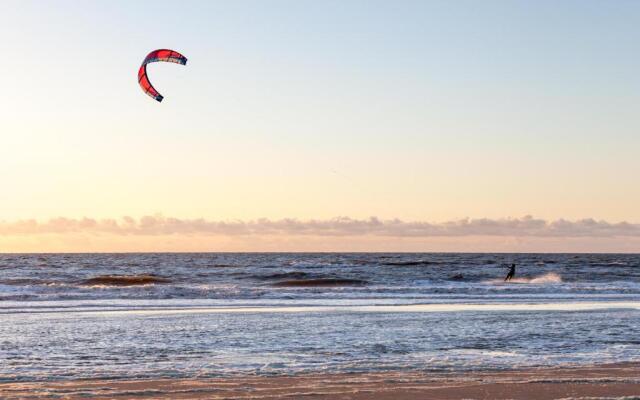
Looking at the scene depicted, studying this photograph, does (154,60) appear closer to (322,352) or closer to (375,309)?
(375,309)

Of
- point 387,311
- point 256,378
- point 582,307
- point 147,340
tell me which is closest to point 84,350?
point 147,340

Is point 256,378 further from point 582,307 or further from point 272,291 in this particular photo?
point 272,291

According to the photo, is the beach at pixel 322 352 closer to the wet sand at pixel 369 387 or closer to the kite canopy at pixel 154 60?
the wet sand at pixel 369 387

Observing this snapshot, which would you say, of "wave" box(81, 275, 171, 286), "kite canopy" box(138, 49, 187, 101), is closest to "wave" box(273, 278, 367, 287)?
"wave" box(81, 275, 171, 286)

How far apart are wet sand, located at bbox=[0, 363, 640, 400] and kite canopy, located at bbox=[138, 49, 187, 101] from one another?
1927 centimetres

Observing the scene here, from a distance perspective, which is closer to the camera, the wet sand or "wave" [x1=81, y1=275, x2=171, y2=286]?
the wet sand

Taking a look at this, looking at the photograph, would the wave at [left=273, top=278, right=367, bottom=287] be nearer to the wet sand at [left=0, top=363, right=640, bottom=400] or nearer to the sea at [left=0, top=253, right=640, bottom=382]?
the sea at [left=0, top=253, right=640, bottom=382]

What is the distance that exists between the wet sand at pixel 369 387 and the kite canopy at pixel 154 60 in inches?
759

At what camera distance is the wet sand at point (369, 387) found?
9062mm

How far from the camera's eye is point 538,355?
41.6ft

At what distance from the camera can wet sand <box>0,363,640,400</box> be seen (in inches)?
357

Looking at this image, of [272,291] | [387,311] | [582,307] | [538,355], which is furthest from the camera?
[272,291]

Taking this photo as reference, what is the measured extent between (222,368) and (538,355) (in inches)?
205

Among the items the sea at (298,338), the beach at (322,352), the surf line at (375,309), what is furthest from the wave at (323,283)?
the beach at (322,352)
